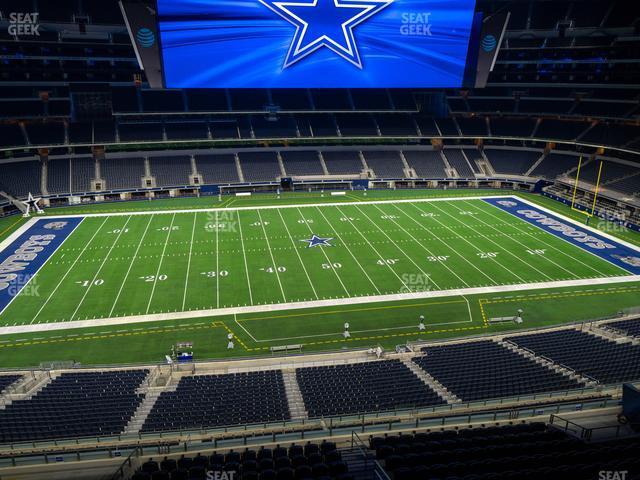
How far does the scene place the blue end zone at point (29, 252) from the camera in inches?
1086

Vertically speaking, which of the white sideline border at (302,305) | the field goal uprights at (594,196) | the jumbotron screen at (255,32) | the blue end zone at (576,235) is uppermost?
the jumbotron screen at (255,32)

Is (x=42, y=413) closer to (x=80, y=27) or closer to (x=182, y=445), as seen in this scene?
(x=182, y=445)

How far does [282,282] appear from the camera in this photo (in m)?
28.7

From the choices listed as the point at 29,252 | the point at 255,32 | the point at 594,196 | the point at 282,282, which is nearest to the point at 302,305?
the point at 282,282

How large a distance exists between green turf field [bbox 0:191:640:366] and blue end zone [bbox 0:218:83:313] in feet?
3.07

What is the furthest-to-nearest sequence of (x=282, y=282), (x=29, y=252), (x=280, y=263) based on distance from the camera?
(x=29, y=252) < (x=280, y=263) < (x=282, y=282)

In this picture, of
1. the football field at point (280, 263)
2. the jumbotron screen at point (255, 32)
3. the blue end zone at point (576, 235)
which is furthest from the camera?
the jumbotron screen at point (255, 32)

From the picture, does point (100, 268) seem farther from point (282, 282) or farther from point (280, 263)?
point (282, 282)

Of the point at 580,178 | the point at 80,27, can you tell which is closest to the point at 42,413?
the point at 80,27

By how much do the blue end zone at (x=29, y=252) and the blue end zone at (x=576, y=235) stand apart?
38.9 metres

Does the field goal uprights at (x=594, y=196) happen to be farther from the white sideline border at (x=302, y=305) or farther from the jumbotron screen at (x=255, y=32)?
the jumbotron screen at (x=255, y=32)

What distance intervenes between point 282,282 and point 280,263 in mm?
2997

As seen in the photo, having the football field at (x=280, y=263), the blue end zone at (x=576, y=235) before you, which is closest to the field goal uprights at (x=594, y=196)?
the blue end zone at (x=576, y=235)

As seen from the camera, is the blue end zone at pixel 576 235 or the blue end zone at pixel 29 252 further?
the blue end zone at pixel 576 235
